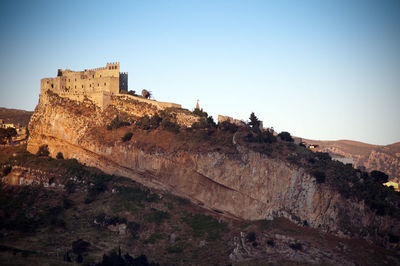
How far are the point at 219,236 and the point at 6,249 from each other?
70.3 feet

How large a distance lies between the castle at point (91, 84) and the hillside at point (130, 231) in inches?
433

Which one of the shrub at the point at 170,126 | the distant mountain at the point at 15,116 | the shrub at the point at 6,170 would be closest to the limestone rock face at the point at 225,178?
the shrub at the point at 170,126

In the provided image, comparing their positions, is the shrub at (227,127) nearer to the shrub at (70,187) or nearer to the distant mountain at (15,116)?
the shrub at (70,187)

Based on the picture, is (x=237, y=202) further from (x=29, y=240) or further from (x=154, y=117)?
(x=29, y=240)

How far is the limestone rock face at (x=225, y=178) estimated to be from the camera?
185 feet

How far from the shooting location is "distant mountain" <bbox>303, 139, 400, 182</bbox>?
129375mm

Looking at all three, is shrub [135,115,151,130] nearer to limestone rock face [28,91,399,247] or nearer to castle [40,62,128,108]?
limestone rock face [28,91,399,247]

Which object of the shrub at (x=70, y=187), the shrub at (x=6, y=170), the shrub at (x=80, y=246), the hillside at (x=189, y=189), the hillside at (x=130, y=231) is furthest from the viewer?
the shrub at (x=6, y=170)

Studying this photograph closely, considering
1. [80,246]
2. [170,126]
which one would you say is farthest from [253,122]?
[80,246]

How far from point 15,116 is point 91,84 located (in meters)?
42.9

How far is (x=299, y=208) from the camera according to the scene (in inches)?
2267

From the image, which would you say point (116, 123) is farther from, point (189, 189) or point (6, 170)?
point (6, 170)

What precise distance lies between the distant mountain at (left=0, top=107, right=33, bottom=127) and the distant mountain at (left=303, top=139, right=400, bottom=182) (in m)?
64.1

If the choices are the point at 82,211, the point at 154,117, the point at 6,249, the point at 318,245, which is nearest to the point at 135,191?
the point at 82,211
